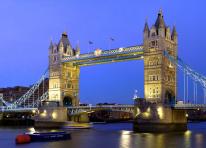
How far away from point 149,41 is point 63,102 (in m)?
20.4

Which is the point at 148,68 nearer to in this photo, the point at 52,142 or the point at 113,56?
the point at 113,56

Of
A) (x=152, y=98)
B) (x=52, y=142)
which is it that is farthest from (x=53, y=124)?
(x=52, y=142)

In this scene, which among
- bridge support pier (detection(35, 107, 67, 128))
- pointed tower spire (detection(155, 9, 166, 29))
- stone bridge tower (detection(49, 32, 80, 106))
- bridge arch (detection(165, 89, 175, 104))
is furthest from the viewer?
stone bridge tower (detection(49, 32, 80, 106))

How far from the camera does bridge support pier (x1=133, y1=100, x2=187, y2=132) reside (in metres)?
60.4

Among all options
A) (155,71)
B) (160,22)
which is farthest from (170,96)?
(160,22)

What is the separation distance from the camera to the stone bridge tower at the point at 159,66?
64062mm

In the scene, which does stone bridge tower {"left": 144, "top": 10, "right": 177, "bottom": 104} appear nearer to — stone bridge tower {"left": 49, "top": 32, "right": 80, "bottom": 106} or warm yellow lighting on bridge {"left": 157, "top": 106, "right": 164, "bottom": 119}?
warm yellow lighting on bridge {"left": 157, "top": 106, "right": 164, "bottom": 119}

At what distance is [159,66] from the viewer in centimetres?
6419

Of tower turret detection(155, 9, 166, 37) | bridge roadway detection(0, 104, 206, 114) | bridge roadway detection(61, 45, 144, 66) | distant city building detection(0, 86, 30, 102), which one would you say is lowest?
bridge roadway detection(0, 104, 206, 114)

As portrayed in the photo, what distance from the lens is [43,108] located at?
75250 mm

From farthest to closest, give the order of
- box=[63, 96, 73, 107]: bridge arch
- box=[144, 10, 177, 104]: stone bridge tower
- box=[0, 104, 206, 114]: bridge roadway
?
box=[63, 96, 73, 107]: bridge arch → box=[144, 10, 177, 104]: stone bridge tower → box=[0, 104, 206, 114]: bridge roadway

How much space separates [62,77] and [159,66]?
766 inches

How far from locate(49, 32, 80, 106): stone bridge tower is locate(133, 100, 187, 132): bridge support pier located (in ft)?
60.9

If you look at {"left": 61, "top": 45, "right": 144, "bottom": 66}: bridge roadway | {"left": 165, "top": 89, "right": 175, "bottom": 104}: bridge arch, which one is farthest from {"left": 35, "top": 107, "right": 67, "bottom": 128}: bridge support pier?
{"left": 165, "top": 89, "right": 175, "bottom": 104}: bridge arch
